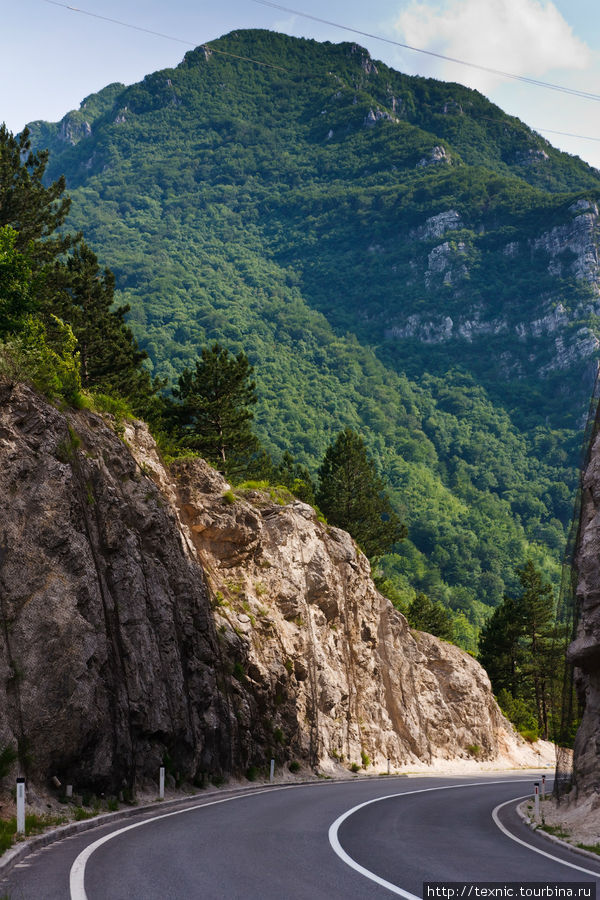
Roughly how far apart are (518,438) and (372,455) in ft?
144

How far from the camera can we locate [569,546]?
1022 inches

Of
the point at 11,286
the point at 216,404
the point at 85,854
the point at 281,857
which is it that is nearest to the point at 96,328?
the point at 216,404

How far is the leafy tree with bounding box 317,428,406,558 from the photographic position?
64.1 meters

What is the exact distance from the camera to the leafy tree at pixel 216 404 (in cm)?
4600

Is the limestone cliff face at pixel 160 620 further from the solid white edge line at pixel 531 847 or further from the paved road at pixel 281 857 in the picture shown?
the solid white edge line at pixel 531 847

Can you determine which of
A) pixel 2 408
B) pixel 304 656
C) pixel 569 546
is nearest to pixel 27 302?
pixel 2 408

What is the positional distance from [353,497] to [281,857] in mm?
52280

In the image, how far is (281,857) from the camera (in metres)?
12.5

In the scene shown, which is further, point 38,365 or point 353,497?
point 353,497

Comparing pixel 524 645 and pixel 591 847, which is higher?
pixel 591 847

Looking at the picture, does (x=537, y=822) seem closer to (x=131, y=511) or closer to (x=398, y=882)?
(x=398, y=882)

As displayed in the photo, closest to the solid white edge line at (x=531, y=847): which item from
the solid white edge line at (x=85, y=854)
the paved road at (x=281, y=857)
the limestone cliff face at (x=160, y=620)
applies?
the paved road at (x=281, y=857)

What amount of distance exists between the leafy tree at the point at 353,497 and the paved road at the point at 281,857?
4282 centimetres

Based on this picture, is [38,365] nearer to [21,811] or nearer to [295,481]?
[21,811]
